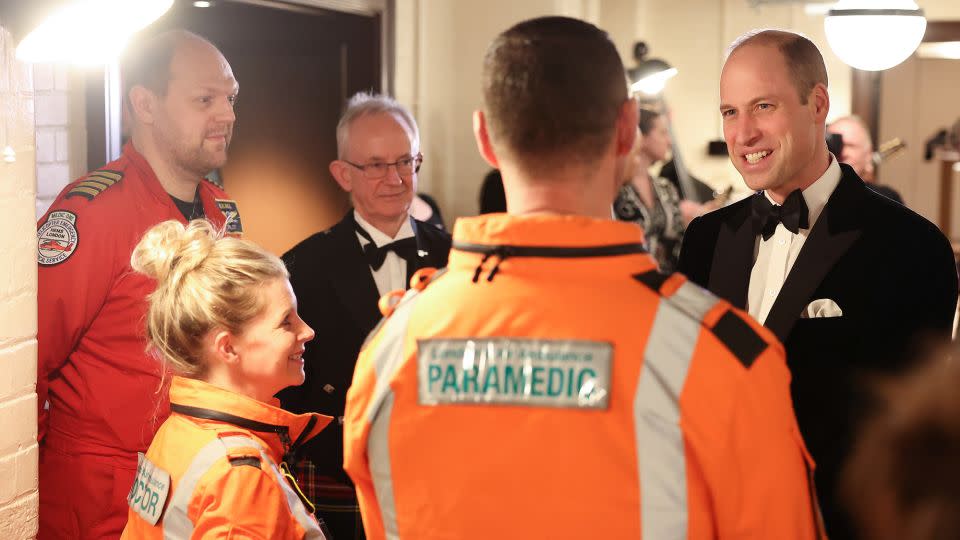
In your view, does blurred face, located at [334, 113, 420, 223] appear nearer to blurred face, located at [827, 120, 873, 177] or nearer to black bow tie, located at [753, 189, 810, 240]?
black bow tie, located at [753, 189, 810, 240]

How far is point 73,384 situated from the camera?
2426 mm

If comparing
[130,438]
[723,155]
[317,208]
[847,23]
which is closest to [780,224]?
[130,438]

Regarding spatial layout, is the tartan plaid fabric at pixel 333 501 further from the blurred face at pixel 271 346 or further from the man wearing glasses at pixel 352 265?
the blurred face at pixel 271 346

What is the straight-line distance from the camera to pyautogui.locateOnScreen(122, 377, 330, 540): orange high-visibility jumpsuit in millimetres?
1781

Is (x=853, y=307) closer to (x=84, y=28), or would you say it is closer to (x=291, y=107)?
(x=84, y=28)

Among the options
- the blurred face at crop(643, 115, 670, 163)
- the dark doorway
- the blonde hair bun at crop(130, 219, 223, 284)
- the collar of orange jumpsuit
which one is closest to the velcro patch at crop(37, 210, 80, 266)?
the blonde hair bun at crop(130, 219, 223, 284)

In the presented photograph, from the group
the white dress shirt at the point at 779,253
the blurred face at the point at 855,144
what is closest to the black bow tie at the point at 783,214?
the white dress shirt at the point at 779,253

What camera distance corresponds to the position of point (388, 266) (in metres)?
2.88

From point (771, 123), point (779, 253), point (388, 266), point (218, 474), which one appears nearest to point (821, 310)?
point (779, 253)

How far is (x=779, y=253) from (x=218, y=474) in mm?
1129

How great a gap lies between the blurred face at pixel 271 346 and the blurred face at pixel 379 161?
0.85m

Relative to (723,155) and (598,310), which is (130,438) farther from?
(723,155)

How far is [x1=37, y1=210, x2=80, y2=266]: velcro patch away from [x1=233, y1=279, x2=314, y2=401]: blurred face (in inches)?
22.3

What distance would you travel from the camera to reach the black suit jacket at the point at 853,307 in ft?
6.54
